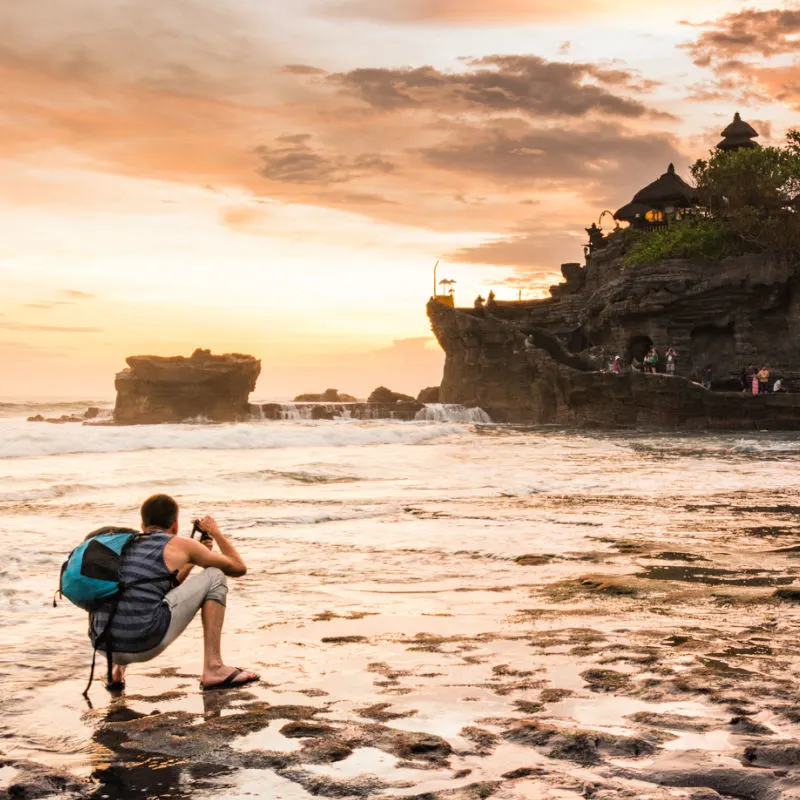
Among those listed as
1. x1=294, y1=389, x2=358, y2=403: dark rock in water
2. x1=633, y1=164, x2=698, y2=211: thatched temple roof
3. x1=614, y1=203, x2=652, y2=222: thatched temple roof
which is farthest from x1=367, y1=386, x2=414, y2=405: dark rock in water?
x1=633, y1=164, x2=698, y2=211: thatched temple roof

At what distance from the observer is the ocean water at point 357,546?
4969 millimetres

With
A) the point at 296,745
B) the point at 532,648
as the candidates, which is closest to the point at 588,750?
the point at 296,745

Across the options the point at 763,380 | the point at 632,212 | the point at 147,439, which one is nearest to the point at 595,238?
the point at 632,212

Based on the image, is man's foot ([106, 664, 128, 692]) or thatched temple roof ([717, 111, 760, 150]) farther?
thatched temple roof ([717, 111, 760, 150])

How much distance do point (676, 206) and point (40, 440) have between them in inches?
1943

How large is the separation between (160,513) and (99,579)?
48 centimetres

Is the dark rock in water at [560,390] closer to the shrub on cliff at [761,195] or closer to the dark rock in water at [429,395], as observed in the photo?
the dark rock in water at [429,395]

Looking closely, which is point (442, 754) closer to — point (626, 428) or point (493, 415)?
point (626, 428)

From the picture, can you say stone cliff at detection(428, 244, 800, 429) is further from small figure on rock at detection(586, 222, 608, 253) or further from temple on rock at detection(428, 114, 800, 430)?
small figure on rock at detection(586, 222, 608, 253)

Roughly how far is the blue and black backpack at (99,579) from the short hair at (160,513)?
0.63 ft

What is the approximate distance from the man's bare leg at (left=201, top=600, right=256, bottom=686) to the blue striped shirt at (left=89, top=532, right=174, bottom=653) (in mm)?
234

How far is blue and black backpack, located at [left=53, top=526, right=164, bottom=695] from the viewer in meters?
4.98

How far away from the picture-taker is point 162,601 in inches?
202

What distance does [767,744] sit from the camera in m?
3.90
